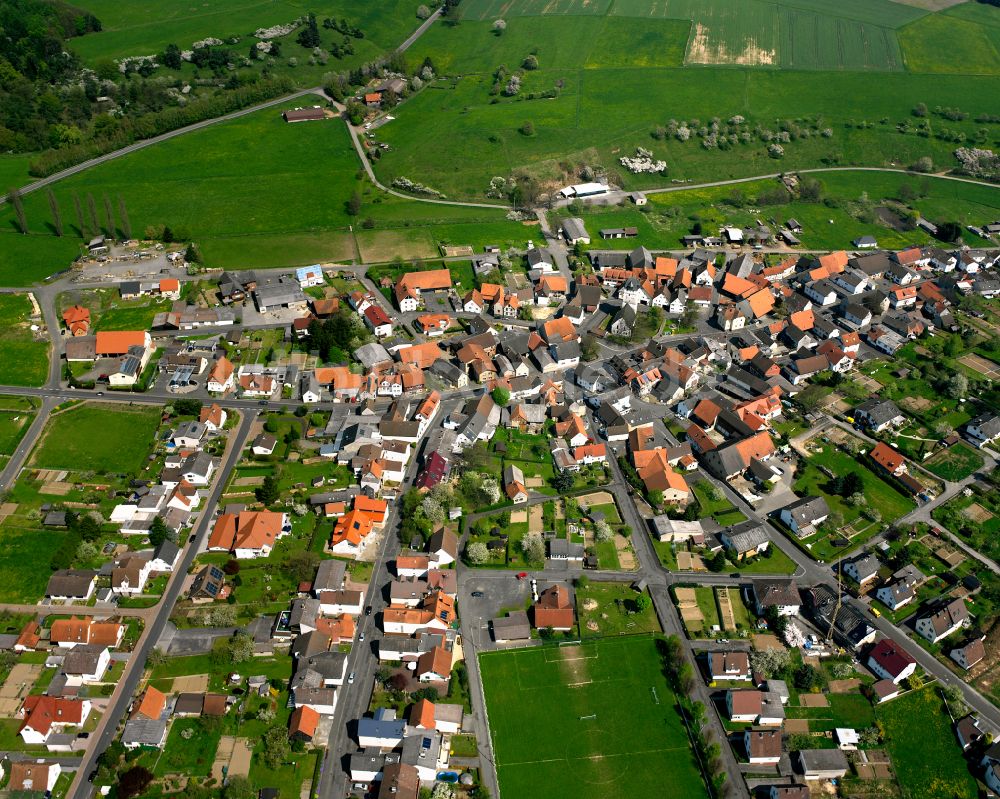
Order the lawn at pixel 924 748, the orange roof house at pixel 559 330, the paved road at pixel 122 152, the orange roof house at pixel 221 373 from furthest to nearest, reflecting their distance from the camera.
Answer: the paved road at pixel 122 152 < the orange roof house at pixel 559 330 < the orange roof house at pixel 221 373 < the lawn at pixel 924 748

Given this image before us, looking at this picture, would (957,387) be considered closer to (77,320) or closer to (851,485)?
(851,485)

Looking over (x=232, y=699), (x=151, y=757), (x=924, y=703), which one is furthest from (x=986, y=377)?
(x=151, y=757)

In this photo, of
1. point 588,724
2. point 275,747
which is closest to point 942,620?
point 588,724

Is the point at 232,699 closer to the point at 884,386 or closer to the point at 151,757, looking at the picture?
the point at 151,757

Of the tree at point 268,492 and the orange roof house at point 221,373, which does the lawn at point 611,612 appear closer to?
the tree at point 268,492

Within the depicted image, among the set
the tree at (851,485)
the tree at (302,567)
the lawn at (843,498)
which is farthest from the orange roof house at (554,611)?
the tree at (851,485)

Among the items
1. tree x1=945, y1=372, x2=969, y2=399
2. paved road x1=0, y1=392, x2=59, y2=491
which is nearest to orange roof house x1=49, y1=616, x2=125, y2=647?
paved road x1=0, y1=392, x2=59, y2=491
